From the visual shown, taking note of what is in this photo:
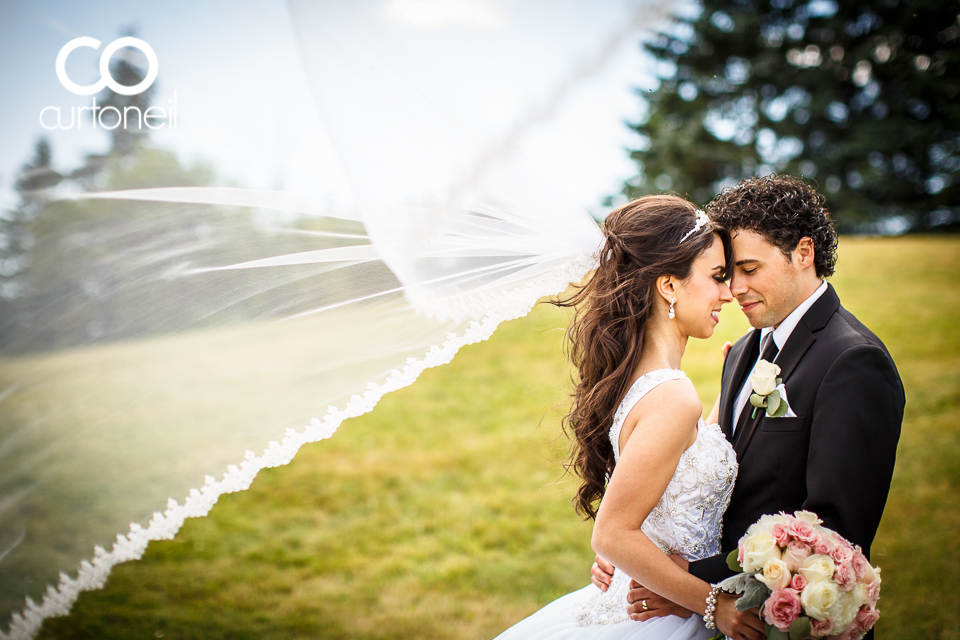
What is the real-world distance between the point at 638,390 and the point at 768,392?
50cm

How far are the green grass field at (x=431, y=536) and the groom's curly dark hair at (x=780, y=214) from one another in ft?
2.96

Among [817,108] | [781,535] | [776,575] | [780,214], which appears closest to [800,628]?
[776,575]

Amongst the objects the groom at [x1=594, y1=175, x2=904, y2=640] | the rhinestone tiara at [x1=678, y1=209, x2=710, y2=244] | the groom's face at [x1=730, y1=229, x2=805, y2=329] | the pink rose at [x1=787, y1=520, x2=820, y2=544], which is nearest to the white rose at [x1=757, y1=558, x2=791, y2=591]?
the pink rose at [x1=787, y1=520, x2=820, y2=544]

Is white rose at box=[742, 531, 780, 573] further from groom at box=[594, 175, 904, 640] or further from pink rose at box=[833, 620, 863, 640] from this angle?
pink rose at box=[833, 620, 863, 640]

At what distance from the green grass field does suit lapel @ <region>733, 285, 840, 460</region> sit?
84 centimetres

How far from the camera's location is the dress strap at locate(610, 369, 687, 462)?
2266mm

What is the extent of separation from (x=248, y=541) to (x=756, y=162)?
1847cm

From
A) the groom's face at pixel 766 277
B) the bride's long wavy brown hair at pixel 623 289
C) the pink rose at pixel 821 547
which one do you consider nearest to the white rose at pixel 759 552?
the pink rose at pixel 821 547

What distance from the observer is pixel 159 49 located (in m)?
2.34

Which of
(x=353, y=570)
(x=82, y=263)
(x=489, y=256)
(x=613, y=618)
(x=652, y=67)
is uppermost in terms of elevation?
(x=652, y=67)

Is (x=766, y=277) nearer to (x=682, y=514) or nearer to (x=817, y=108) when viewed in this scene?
(x=682, y=514)

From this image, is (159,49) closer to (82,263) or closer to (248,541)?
(82,263)

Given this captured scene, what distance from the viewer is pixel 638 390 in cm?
230

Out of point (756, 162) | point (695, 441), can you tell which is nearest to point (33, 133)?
point (695, 441)
